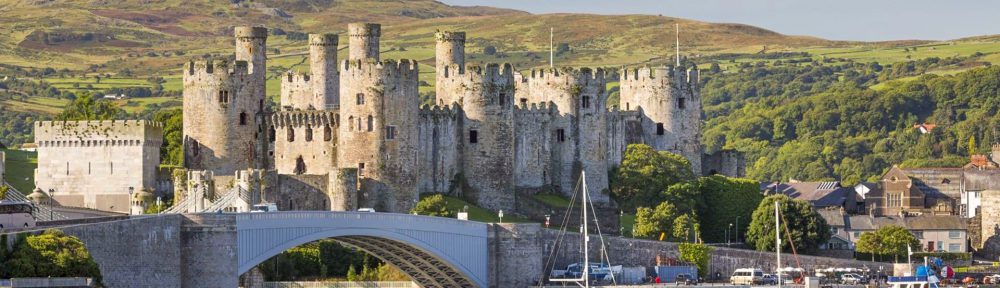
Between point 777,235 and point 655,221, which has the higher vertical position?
point 655,221

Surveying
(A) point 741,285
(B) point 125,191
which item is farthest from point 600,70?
(B) point 125,191

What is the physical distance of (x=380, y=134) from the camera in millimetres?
100812

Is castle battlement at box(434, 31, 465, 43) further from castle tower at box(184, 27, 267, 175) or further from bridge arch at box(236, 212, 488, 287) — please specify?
bridge arch at box(236, 212, 488, 287)

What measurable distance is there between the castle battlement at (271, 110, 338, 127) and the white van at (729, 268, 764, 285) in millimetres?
16457

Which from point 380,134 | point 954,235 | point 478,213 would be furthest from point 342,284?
point 954,235

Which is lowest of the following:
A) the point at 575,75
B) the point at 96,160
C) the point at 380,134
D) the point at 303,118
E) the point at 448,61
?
the point at 96,160

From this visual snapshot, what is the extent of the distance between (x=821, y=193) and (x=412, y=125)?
38.4m

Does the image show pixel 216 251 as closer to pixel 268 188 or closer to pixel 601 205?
pixel 268 188

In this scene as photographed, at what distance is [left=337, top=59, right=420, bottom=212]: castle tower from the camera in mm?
100500

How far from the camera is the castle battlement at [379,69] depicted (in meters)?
101

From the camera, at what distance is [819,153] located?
646ft

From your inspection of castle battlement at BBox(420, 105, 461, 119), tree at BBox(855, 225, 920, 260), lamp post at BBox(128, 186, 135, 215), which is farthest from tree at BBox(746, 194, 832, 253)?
lamp post at BBox(128, 186, 135, 215)

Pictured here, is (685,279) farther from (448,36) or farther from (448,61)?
(448,36)

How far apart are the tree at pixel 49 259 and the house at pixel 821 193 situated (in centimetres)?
6531
